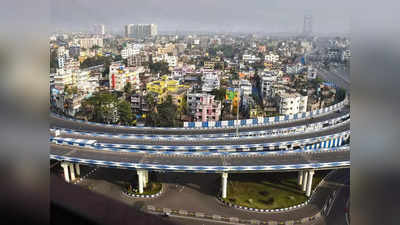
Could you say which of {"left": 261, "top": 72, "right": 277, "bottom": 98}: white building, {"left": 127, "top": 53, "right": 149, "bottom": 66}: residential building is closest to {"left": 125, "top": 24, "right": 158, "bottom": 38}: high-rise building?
{"left": 127, "top": 53, "right": 149, "bottom": 66}: residential building

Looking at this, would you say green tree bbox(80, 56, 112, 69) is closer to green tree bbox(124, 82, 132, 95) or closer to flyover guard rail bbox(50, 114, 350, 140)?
green tree bbox(124, 82, 132, 95)

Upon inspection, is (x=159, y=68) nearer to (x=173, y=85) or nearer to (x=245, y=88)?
(x=173, y=85)

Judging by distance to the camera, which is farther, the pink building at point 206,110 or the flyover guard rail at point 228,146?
the pink building at point 206,110

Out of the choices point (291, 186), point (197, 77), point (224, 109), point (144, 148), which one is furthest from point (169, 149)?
point (197, 77)

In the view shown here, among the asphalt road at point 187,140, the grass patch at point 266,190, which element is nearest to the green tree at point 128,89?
the asphalt road at point 187,140

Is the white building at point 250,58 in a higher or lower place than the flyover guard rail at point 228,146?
higher

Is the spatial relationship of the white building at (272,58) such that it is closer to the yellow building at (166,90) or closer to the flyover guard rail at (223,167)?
the yellow building at (166,90)
